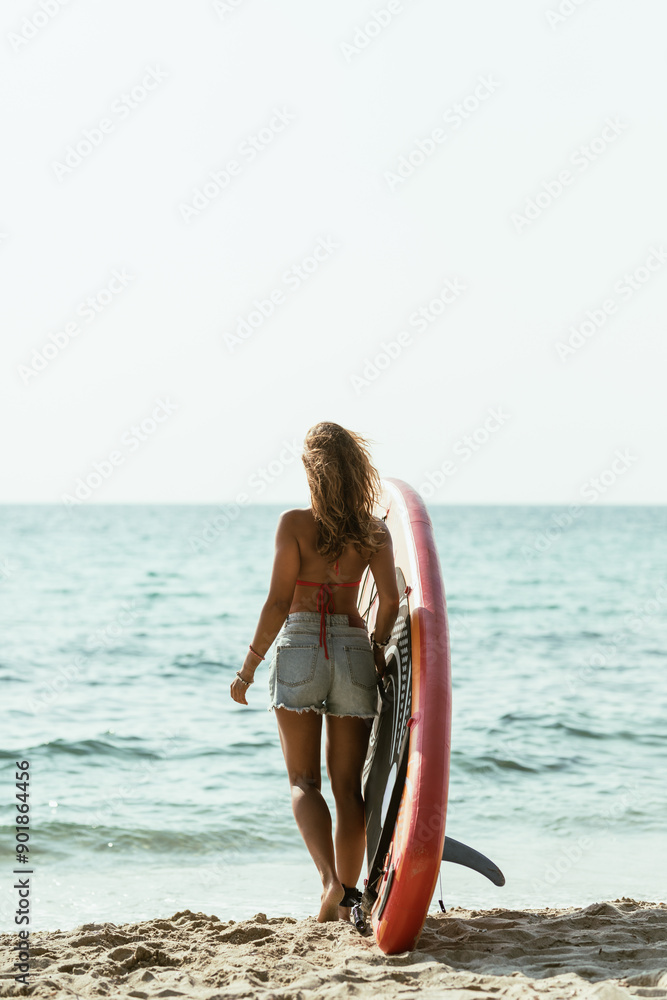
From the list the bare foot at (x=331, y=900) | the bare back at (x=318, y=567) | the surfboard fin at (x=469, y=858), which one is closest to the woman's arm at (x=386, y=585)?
the bare back at (x=318, y=567)

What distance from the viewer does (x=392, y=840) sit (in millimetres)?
3307

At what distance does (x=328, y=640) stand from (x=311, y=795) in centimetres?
60

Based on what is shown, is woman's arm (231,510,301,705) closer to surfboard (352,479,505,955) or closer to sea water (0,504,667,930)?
surfboard (352,479,505,955)

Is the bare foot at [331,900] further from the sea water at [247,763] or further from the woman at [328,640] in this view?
the sea water at [247,763]

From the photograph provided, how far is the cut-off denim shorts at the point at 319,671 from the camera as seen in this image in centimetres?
347

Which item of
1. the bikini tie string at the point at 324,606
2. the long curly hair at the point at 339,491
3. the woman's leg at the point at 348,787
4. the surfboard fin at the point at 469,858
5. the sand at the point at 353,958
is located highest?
the long curly hair at the point at 339,491

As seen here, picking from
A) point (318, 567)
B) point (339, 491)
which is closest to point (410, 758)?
point (318, 567)

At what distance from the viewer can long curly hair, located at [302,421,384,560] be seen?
3.46 metres

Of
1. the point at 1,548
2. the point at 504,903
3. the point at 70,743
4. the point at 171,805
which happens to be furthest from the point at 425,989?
the point at 1,548

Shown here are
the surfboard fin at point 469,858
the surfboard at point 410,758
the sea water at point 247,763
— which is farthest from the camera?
the sea water at point 247,763

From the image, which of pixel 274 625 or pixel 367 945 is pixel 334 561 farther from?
pixel 367 945

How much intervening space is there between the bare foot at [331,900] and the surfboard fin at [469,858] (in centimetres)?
44

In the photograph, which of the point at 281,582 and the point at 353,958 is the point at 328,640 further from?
the point at 353,958

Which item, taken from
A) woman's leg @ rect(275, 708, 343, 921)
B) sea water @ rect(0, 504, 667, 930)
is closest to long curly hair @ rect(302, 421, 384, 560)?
woman's leg @ rect(275, 708, 343, 921)
